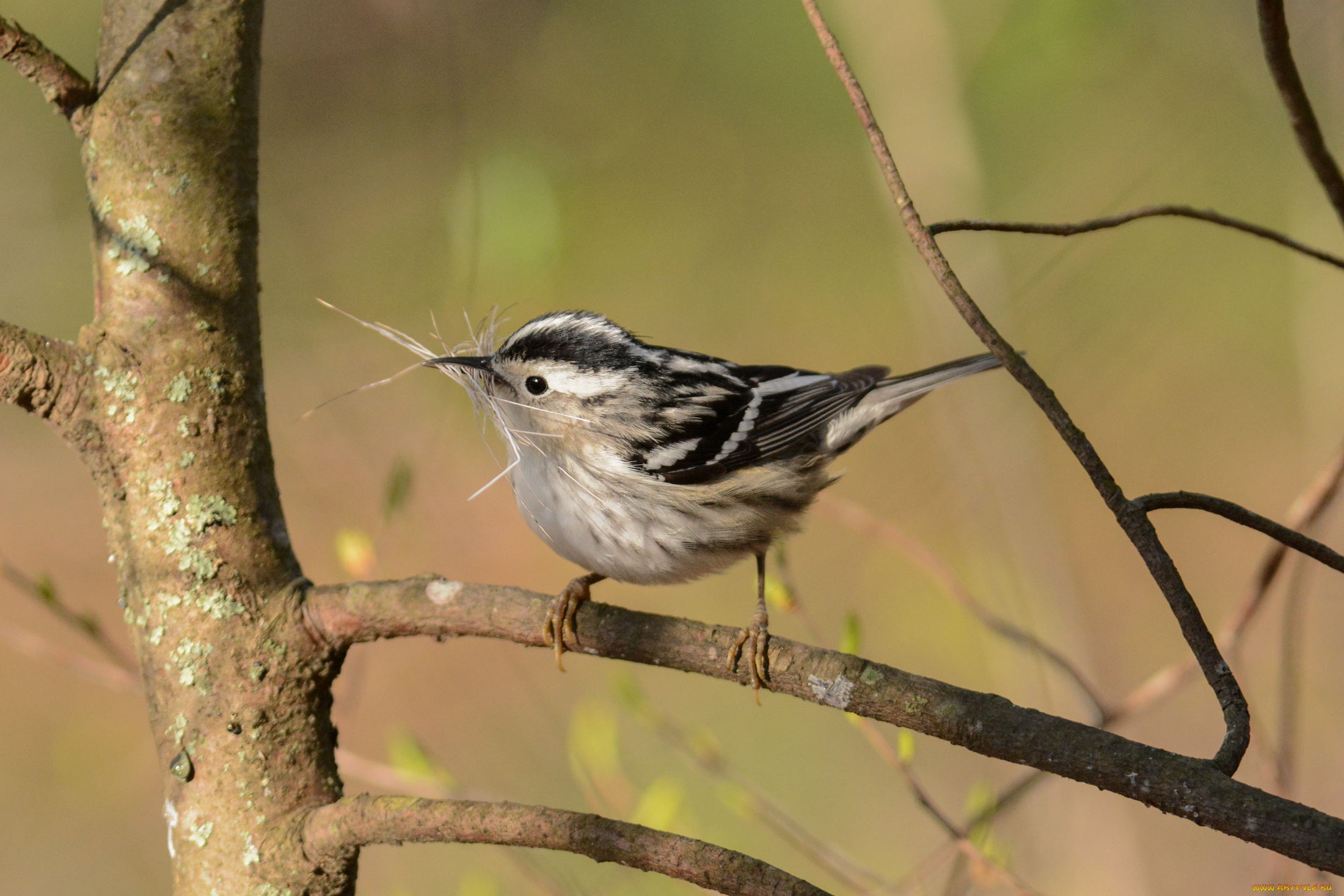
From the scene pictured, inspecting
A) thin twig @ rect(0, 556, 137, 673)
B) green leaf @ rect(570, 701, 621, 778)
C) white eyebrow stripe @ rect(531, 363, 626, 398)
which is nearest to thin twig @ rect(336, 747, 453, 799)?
green leaf @ rect(570, 701, 621, 778)

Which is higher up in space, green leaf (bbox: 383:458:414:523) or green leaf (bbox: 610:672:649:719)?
green leaf (bbox: 383:458:414:523)

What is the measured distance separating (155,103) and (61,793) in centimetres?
437

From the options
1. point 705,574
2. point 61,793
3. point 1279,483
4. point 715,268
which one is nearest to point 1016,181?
point 715,268

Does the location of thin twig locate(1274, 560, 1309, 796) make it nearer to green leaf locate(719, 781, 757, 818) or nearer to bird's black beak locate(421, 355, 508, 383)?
green leaf locate(719, 781, 757, 818)

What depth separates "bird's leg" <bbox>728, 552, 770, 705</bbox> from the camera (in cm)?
170

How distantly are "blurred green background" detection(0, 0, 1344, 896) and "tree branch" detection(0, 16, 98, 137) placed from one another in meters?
0.98

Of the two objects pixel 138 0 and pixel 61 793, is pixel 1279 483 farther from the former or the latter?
pixel 61 793

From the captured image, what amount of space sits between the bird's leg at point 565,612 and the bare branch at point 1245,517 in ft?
3.04

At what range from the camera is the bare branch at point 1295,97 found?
4.19 ft

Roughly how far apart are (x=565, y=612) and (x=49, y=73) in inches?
52.1

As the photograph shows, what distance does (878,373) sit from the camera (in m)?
3.27

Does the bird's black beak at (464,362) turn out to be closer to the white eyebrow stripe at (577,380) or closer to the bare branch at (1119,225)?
the white eyebrow stripe at (577,380)

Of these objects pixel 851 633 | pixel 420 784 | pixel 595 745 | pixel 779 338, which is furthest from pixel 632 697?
pixel 779 338

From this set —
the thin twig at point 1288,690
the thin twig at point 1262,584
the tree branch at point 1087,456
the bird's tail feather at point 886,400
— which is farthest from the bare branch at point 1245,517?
the bird's tail feather at point 886,400
